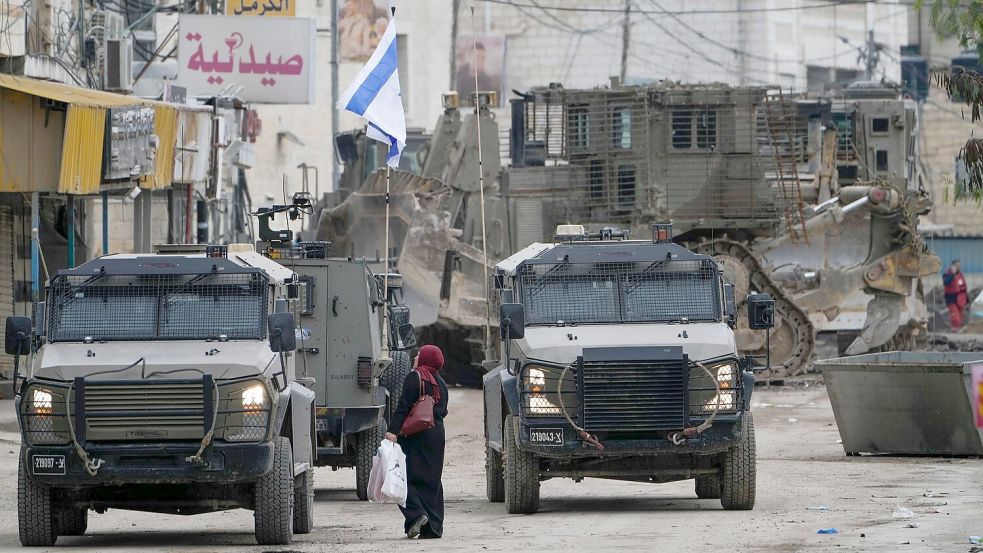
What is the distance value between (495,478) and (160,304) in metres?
4.12

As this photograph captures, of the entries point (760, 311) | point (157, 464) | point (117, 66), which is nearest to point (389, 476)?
point (157, 464)

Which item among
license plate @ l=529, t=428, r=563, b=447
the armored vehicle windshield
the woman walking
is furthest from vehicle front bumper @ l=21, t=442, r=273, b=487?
license plate @ l=529, t=428, r=563, b=447

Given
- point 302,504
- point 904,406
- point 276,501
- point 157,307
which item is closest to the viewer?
point 276,501

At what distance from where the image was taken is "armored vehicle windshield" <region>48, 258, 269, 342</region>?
1357 cm

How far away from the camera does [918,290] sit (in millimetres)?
33469

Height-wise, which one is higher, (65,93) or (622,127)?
(622,127)

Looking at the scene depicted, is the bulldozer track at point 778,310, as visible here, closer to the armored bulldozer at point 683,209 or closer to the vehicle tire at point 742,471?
the armored bulldozer at point 683,209

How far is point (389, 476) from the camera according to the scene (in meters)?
13.2

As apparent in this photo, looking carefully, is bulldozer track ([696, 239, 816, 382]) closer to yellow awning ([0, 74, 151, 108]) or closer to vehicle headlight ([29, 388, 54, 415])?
yellow awning ([0, 74, 151, 108])

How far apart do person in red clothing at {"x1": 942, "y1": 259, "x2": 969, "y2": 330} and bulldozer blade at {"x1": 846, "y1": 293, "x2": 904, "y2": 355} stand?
1297 centimetres

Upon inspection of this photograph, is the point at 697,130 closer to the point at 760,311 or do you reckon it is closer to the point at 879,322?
the point at 879,322

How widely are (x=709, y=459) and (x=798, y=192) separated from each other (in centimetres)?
1592

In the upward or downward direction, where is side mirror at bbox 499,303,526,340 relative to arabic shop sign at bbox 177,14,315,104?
downward

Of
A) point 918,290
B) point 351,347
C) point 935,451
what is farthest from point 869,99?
point 351,347
